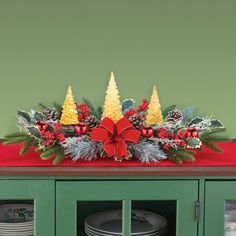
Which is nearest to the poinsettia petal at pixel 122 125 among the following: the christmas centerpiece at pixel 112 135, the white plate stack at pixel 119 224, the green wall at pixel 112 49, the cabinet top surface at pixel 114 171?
the christmas centerpiece at pixel 112 135

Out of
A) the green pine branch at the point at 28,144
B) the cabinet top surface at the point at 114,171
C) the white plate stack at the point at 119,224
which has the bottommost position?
the white plate stack at the point at 119,224

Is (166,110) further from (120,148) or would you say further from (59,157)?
(59,157)

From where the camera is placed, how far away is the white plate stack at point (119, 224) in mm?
1427

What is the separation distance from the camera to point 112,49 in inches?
70.6

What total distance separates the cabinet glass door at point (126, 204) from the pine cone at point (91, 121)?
0.62ft

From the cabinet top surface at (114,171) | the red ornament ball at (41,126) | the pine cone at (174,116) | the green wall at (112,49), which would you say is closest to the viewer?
the cabinet top surface at (114,171)

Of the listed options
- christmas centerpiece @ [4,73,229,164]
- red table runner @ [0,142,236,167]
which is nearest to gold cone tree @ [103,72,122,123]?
christmas centerpiece @ [4,73,229,164]

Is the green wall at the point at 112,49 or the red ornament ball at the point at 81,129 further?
the green wall at the point at 112,49

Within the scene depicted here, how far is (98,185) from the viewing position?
1.37 metres

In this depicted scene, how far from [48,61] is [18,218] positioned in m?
0.56

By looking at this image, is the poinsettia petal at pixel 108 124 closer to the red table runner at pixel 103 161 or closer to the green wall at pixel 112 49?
the red table runner at pixel 103 161

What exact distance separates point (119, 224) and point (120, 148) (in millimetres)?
197

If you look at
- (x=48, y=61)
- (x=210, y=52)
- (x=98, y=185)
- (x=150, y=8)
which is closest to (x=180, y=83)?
(x=210, y=52)

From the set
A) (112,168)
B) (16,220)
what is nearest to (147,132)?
(112,168)
